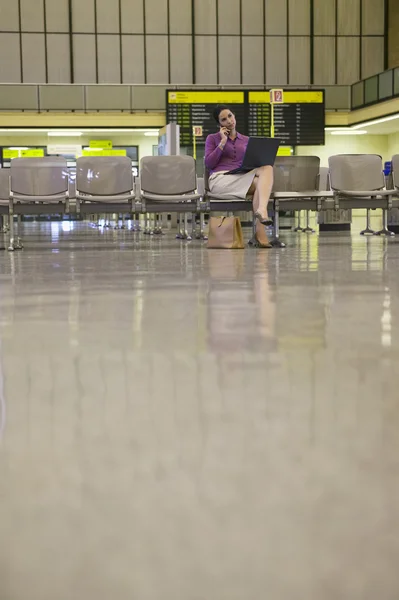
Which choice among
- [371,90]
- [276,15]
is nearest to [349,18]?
[276,15]

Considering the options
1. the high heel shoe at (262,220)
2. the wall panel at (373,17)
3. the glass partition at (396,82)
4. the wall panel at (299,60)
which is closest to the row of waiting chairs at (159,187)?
the high heel shoe at (262,220)

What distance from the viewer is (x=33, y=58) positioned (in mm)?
23797

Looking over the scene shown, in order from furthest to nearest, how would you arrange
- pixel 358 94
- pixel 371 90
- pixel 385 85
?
pixel 358 94, pixel 371 90, pixel 385 85

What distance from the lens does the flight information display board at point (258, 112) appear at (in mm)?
22766

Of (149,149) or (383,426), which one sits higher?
(149,149)

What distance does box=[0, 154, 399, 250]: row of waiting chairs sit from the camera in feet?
26.3

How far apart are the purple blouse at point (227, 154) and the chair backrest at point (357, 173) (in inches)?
64.5

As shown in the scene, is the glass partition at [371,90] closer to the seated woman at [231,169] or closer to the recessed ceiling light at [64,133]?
the recessed ceiling light at [64,133]

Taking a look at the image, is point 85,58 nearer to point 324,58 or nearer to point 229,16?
point 229,16

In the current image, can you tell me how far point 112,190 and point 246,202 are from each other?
1.49 meters

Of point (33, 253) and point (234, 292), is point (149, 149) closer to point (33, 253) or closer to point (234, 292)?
point (33, 253)

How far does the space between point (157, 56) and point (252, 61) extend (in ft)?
9.92

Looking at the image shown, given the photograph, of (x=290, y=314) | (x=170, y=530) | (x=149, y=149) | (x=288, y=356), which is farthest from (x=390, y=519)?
(x=149, y=149)

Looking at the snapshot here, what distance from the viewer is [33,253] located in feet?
22.1
